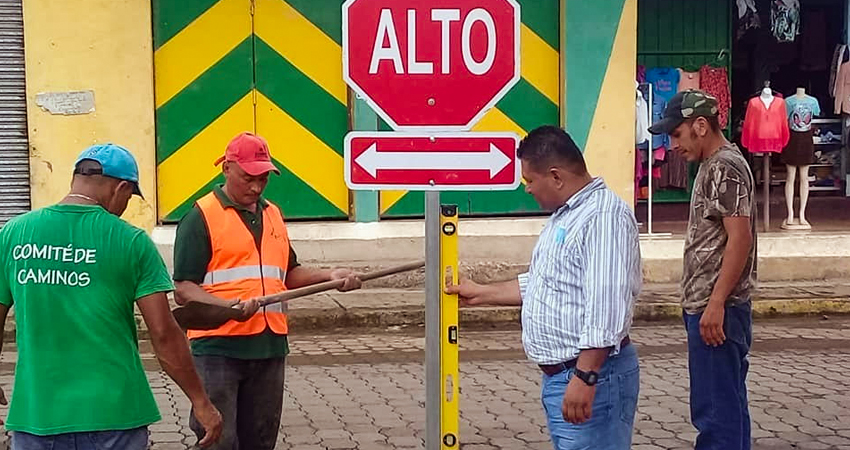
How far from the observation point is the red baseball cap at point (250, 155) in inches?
→ 189

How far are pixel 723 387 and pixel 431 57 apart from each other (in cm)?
220

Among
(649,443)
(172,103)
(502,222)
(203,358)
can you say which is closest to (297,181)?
(172,103)

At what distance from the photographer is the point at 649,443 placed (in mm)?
6504

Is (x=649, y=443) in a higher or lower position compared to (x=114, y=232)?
lower

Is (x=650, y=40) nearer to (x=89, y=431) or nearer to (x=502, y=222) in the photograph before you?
(x=502, y=222)

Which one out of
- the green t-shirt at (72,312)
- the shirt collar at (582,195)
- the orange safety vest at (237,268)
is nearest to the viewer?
the green t-shirt at (72,312)

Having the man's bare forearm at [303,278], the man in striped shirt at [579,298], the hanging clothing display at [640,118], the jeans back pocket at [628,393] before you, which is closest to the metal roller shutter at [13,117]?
the hanging clothing display at [640,118]

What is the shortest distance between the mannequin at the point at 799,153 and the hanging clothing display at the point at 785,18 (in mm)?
1013

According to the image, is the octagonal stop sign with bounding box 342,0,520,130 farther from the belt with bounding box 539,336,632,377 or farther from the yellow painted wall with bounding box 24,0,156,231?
the yellow painted wall with bounding box 24,0,156,231

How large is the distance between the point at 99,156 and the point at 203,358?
47.4 inches

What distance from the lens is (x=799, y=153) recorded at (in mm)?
12977

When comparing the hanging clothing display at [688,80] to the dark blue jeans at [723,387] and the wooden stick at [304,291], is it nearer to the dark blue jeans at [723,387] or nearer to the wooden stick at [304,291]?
the dark blue jeans at [723,387]

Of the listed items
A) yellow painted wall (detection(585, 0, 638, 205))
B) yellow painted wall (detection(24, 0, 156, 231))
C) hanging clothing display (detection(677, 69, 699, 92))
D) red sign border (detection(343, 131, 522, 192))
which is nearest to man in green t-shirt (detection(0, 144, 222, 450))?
red sign border (detection(343, 131, 522, 192))

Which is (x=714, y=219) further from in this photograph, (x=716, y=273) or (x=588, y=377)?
(x=588, y=377)
